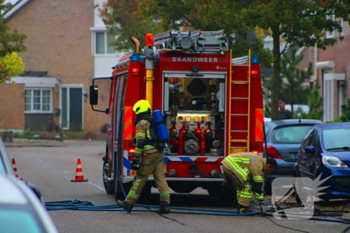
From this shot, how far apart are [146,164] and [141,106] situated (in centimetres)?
91

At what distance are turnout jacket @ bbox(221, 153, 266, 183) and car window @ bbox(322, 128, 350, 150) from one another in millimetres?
2031

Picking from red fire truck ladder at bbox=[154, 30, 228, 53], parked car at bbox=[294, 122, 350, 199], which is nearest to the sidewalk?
parked car at bbox=[294, 122, 350, 199]

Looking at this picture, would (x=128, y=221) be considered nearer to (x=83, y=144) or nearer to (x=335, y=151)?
(x=335, y=151)

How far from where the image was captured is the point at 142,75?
10.7 metres

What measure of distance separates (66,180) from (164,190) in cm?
643

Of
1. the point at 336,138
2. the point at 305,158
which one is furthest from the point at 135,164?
the point at 336,138

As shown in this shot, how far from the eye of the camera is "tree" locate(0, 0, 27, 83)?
101 feet

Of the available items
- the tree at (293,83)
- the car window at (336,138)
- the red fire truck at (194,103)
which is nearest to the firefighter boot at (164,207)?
the red fire truck at (194,103)

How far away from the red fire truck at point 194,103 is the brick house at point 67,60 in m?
28.1

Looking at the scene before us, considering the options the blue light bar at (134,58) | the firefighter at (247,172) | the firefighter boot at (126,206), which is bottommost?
the firefighter boot at (126,206)

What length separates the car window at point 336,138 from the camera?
11430 millimetres

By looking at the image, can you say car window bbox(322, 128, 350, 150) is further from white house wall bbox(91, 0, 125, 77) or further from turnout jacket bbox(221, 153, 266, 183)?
white house wall bbox(91, 0, 125, 77)

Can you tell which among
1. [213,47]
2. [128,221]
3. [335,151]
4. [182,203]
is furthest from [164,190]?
[335,151]

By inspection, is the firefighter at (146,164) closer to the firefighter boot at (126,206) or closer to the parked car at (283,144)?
the firefighter boot at (126,206)
